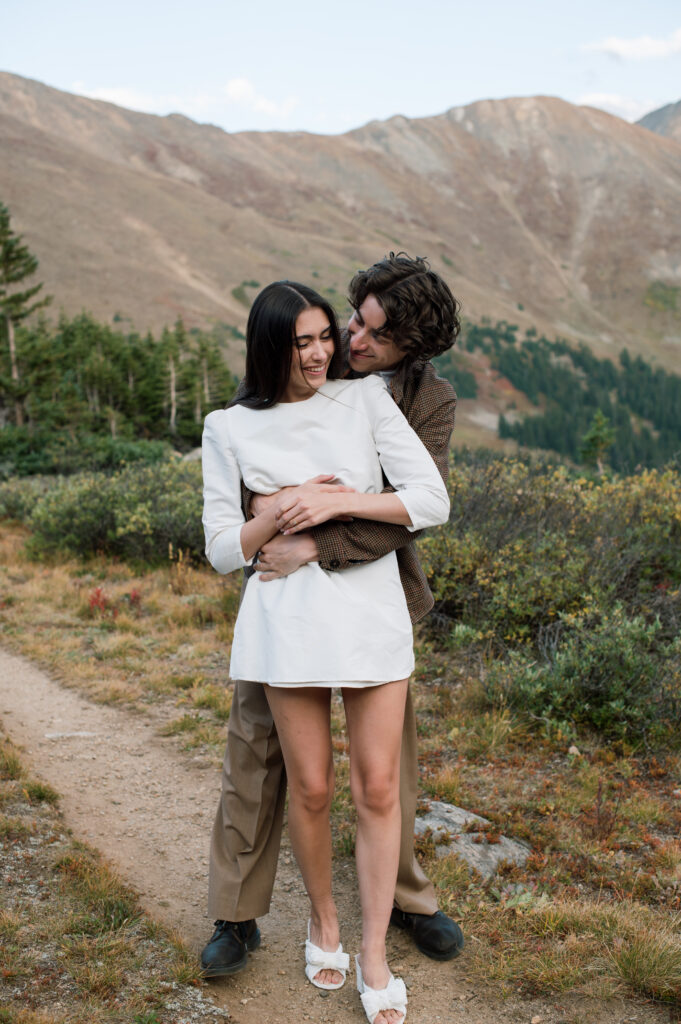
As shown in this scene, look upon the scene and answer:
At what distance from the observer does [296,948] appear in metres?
3.00

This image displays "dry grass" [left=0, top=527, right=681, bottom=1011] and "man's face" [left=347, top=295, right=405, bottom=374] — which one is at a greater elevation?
"man's face" [left=347, top=295, right=405, bottom=374]

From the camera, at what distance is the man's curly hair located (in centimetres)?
240

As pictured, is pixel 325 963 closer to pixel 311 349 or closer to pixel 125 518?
pixel 311 349

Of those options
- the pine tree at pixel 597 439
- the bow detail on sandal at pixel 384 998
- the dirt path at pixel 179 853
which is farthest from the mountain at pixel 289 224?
the bow detail on sandal at pixel 384 998

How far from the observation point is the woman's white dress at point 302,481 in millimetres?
2340

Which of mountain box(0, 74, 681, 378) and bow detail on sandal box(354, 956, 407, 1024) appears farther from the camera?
mountain box(0, 74, 681, 378)

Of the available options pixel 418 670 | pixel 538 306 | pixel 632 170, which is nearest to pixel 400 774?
pixel 418 670

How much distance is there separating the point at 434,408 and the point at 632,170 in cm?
22169

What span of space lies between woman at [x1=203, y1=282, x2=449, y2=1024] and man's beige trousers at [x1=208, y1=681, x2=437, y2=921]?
22 cm

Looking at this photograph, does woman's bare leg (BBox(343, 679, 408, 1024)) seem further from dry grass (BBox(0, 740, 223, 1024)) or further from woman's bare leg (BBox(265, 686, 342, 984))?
dry grass (BBox(0, 740, 223, 1024))

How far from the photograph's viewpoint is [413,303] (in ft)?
7.85

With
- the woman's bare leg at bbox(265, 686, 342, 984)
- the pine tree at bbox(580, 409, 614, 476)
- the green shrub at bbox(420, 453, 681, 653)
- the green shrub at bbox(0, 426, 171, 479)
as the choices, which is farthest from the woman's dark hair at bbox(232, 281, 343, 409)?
the pine tree at bbox(580, 409, 614, 476)

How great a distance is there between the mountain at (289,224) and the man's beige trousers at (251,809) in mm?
76618

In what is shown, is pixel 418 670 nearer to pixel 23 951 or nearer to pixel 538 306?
pixel 23 951
